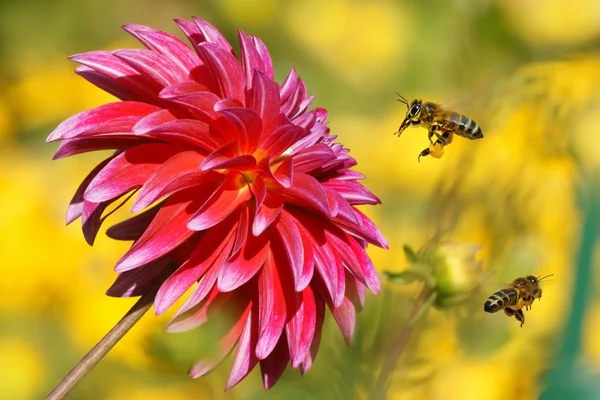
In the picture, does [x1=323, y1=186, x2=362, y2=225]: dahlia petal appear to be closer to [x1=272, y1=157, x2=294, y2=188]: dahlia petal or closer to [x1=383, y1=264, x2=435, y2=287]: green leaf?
[x1=272, y1=157, x2=294, y2=188]: dahlia petal

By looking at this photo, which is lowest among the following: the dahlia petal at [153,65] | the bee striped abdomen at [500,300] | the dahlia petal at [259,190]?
the dahlia petal at [259,190]

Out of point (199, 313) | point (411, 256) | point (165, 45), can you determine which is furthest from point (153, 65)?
point (411, 256)

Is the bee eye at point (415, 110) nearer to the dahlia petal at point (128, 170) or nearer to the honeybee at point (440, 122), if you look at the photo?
the honeybee at point (440, 122)

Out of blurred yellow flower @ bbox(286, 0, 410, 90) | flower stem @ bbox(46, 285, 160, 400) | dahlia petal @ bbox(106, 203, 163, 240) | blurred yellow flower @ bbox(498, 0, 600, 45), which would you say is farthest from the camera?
blurred yellow flower @ bbox(286, 0, 410, 90)

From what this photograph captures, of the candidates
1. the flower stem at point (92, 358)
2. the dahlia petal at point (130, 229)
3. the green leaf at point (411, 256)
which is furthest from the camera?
the green leaf at point (411, 256)

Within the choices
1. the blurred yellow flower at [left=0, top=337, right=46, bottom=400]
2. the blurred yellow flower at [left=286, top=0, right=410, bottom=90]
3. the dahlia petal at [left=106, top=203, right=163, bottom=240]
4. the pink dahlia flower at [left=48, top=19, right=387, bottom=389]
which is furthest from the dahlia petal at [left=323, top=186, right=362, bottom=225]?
the blurred yellow flower at [left=286, top=0, right=410, bottom=90]

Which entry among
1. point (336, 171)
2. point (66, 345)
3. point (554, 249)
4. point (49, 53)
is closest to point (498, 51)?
point (336, 171)

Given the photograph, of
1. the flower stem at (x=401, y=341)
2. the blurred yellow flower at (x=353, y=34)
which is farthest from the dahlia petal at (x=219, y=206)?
the blurred yellow flower at (x=353, y=34)
